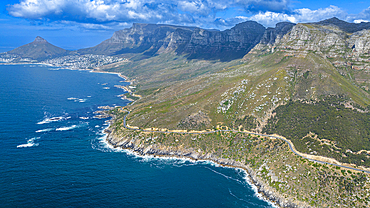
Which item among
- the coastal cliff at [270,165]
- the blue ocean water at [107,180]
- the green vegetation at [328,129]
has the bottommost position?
the blue ocean water at [107,180]

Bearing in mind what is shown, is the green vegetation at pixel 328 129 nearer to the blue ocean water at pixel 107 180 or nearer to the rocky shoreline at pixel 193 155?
the rocky shoreline at pixel 193 155

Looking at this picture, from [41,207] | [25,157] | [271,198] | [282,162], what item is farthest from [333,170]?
[25,157]

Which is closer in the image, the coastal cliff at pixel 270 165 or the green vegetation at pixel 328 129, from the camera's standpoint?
the coastal cliff at pixel 270 165

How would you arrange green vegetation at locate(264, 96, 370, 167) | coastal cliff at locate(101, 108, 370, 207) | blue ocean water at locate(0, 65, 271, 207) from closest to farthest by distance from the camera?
coastal cliff at locate(101, 108, 370, 207)
blue ocean water at locate(0, 65, 271, 207)
green vegetation at locate(264, 96, 370, 167)

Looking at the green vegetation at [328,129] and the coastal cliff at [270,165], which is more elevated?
the green vegetation at [328,129]

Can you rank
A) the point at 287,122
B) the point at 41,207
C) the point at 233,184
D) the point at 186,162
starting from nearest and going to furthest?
the point at 41,207, the point at 233,184, the point at 186,162, the point at 287,122

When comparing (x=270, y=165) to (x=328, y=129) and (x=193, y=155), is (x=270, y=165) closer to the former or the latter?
(x=328, y=129)

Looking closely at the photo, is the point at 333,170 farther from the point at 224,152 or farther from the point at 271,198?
the point at 224,152

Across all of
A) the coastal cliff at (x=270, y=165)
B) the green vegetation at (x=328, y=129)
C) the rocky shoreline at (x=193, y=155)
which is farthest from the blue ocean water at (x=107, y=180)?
the green vegetation at (x=328, y=129)

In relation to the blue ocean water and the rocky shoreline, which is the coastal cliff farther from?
the blue ocean water

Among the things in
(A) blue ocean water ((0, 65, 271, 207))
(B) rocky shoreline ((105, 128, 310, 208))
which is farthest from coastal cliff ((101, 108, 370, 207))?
(A) blue ocean water ((0, 65, 271, 207))

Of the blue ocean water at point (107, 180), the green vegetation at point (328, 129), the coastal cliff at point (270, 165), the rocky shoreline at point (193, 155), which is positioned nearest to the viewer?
the coastal cliff at point (270, 165)
